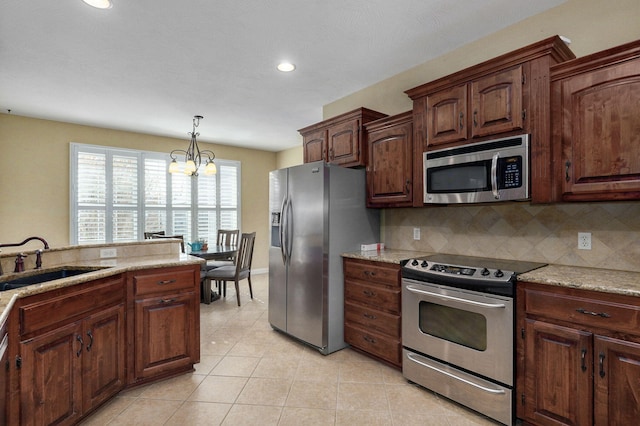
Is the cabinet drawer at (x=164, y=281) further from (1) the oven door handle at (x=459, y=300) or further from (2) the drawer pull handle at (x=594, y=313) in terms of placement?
(2) the drawer pull handle at (x=594, y=313)

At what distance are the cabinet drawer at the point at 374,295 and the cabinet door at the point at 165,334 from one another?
136 cm

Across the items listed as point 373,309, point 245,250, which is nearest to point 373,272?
point 373,309

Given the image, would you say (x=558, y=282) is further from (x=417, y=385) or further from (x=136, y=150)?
(x=136, y=150)

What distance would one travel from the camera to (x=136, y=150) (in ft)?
17.8

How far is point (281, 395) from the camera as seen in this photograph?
7.64ft

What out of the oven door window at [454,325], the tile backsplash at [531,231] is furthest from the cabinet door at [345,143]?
the oven door window at [454,325]

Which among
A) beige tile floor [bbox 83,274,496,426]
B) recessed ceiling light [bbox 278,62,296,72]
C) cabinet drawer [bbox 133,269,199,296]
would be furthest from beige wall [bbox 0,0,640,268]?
cabinet drawer [bbox 133,269,199,296]

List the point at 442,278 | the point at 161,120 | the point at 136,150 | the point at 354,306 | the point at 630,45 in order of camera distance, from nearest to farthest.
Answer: the point at 630,45, the point at 442,278, the point at 354,306, the point at 161,120, the point at 136,150

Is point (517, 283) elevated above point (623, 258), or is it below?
below

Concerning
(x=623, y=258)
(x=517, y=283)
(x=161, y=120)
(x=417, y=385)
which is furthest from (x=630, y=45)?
(x=161, y=120)

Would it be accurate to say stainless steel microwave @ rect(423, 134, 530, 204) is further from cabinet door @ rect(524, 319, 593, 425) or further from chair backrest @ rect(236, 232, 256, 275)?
chair backrest @ rect(236, 232, 256, 275)

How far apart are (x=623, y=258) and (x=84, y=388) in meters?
3.40

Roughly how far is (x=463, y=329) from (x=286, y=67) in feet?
8.98

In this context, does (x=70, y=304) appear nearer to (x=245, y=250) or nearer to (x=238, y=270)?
(x=238, y=270)
